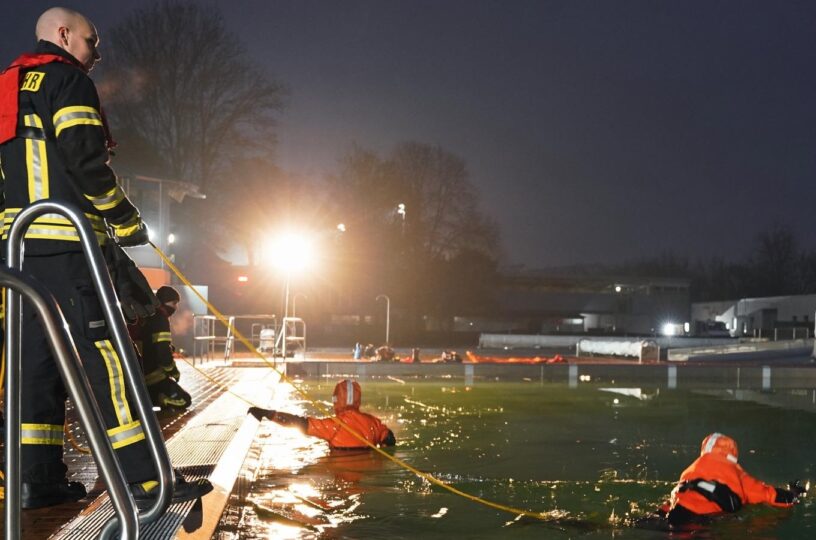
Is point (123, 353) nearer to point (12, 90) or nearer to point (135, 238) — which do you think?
point (135, 238)

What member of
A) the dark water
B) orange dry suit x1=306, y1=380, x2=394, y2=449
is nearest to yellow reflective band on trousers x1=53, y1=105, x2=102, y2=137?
the dark water

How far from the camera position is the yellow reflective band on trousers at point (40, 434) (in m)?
3.86

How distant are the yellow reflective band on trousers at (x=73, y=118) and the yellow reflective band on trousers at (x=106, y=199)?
→ 0.30 metres

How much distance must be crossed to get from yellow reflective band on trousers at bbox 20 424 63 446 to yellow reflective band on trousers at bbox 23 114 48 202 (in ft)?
3.32

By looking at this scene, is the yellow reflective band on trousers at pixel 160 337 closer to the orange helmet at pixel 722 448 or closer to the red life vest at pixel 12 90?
the red life vest at pixel 12 90

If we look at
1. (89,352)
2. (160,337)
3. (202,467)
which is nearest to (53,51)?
(89,352)

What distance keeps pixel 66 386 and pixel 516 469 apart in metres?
6.87

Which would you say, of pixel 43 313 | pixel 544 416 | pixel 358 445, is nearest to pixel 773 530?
pixel 358 445

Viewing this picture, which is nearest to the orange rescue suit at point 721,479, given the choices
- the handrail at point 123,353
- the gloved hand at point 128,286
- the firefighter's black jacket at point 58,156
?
the gloved hand at point 128,286

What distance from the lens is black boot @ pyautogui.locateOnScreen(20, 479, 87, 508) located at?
13.3 feet

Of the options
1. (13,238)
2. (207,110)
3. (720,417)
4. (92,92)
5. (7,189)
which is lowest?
(720,417)

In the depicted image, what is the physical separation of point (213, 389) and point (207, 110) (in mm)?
24882

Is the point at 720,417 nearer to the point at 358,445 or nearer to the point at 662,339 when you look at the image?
the point at 358,445

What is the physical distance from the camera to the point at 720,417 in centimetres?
1350
